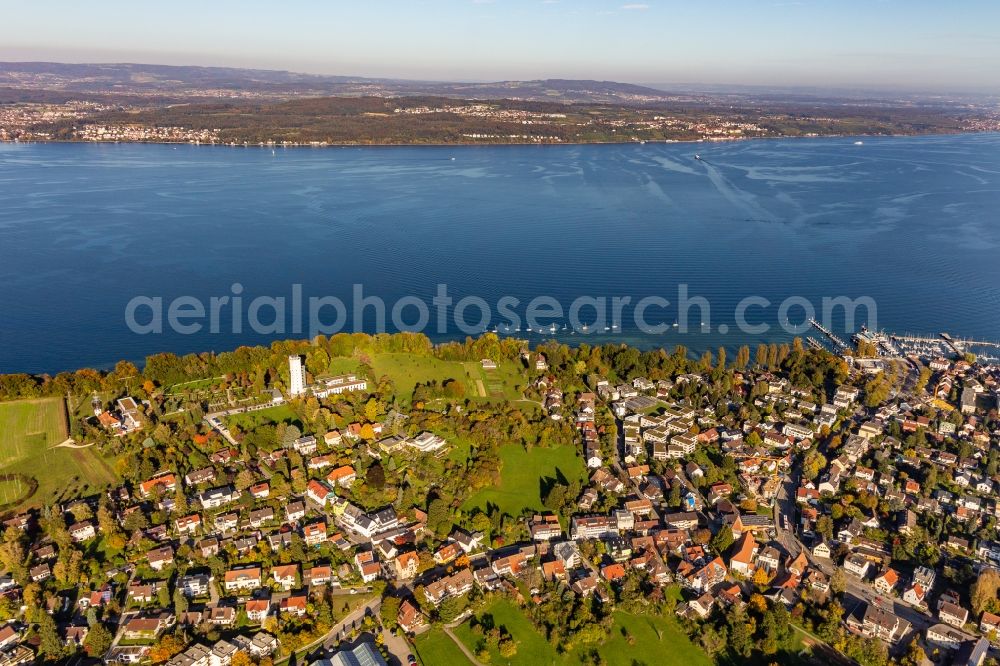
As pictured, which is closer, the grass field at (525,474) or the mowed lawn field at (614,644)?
the mowed lawn field at (614,644)

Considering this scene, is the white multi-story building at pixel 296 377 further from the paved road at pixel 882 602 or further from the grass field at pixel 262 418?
the paved road at pixel 882 602

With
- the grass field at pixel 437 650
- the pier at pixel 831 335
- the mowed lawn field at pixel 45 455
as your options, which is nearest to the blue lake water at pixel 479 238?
the pier at pixel 831 335

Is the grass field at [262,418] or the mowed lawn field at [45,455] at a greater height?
the grass field at [262,418]

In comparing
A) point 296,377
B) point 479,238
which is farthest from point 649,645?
point 479,238

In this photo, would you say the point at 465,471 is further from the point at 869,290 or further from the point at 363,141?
the point at 363,141

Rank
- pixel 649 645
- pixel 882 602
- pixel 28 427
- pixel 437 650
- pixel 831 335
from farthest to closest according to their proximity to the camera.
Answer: pixel 831 335
pixel 28 427
pixel 882 602
pixel 649 645
pixel 437 650

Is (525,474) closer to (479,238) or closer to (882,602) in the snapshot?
(882,602)
